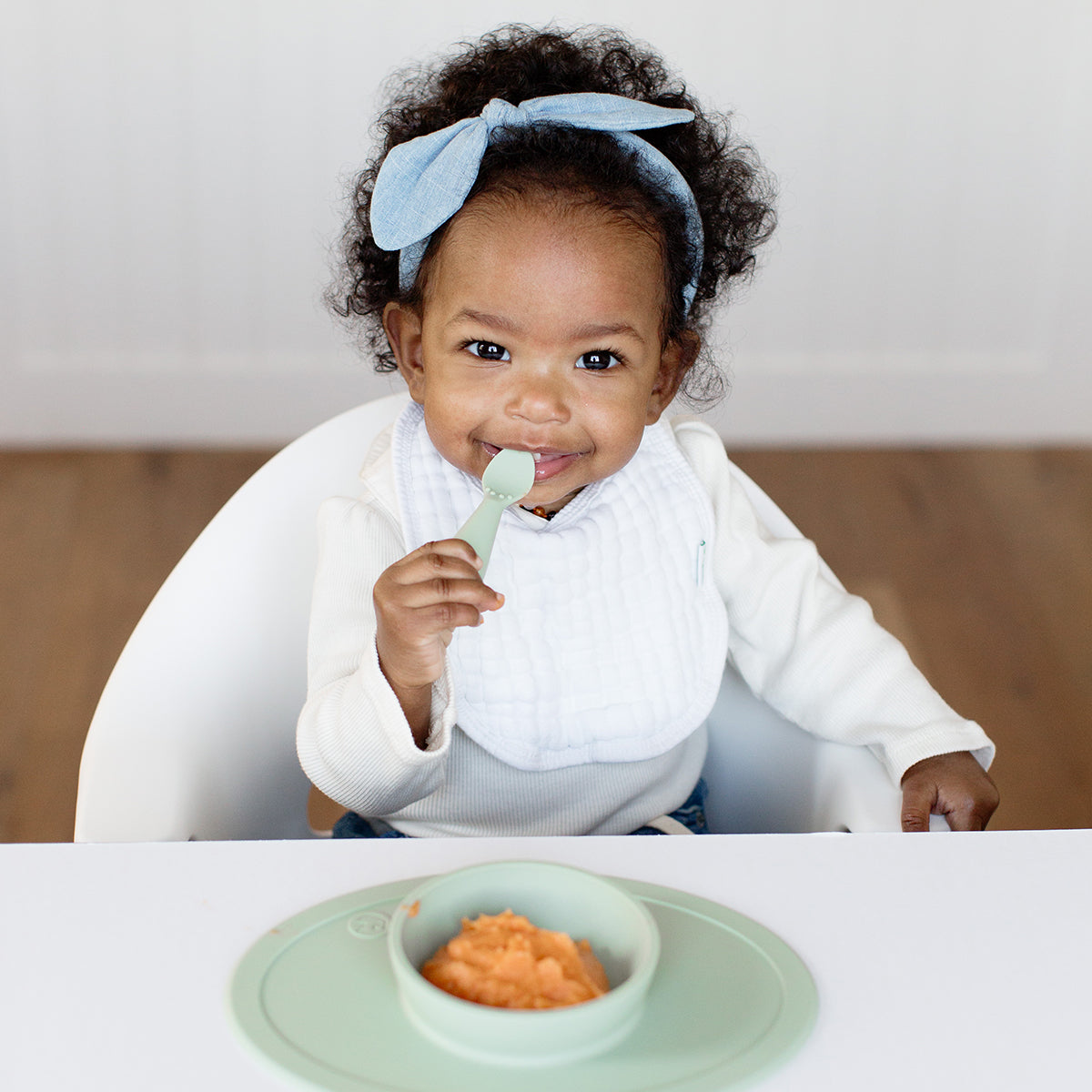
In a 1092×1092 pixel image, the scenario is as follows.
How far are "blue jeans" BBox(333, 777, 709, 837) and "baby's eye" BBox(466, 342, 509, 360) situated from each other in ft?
1.16

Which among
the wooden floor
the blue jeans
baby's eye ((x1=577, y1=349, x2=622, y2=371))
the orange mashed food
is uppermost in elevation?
baby's eye ((x1=577, y1=349, x2=622, y2=371))

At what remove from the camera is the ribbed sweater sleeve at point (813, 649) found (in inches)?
38.1

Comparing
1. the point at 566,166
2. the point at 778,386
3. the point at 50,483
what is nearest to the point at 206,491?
the point at 50,483

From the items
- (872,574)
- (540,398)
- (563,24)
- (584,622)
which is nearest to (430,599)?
(540,398)

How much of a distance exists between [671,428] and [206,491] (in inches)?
67.2

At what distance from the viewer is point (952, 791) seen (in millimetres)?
931

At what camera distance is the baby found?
90 centimetres

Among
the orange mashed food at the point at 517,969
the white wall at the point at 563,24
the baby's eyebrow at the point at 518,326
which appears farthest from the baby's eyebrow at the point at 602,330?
the white wall at the point at 563,24

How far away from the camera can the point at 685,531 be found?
1.08 metres

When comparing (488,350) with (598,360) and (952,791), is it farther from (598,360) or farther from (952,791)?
(952,791)

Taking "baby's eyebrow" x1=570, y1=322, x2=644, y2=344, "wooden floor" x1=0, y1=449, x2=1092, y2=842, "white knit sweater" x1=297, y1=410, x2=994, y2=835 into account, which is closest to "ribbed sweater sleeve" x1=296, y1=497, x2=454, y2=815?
"white knit sweater" x1=297, y1=410, x2=994, y2=835

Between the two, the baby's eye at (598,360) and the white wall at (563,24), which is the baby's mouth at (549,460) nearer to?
the baby's eye at (598,360)

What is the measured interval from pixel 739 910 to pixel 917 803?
1.24 feet

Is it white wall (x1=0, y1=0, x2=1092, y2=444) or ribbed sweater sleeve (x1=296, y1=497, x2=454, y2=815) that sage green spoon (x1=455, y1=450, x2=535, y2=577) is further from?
white wall (x1=0, y1=0, x2=1092, y2=444)
